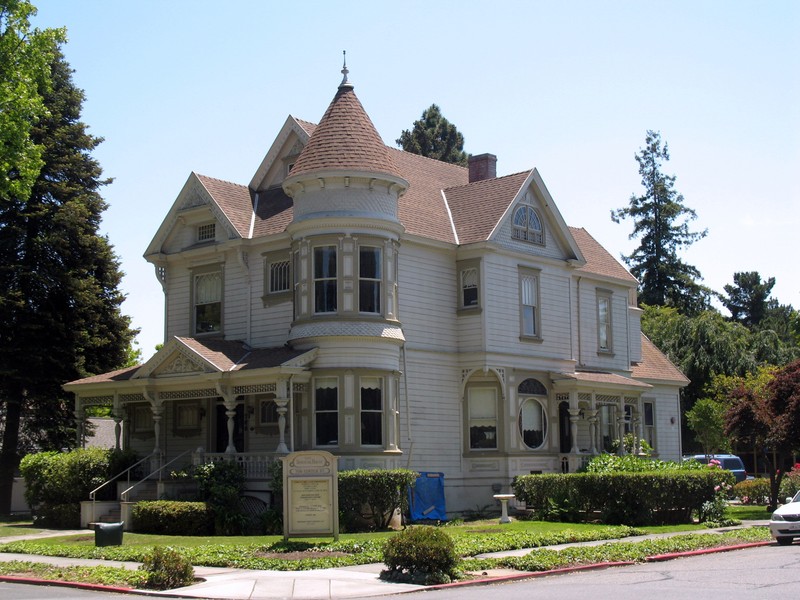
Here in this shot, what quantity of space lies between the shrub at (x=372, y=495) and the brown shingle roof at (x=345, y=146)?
337 inches

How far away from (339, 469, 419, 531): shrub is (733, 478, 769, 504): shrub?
50.5 ft

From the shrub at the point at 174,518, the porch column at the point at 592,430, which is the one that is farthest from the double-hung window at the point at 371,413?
the porch column at the point at 592,430

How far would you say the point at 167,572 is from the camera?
17.3 m

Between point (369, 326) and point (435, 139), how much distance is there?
45042mm

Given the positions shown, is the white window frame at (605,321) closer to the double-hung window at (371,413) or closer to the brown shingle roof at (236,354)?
the double-hung window at (371,413)

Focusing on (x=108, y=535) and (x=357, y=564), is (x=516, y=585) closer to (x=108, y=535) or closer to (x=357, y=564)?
(x=357, y=564)

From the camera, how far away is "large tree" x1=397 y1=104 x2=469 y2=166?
72.0 m

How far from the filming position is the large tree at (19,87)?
28.3 metres

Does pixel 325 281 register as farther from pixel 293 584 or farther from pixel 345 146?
pixel 293 584

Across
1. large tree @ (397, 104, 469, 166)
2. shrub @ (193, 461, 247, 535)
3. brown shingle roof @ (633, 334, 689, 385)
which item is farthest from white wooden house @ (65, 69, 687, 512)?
large tree @ (397, 104, 469, 166)

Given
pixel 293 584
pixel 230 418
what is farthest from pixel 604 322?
pixel 293 584

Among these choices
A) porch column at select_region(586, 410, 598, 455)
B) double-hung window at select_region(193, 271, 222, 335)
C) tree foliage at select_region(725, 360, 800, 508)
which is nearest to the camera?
tree foliage at select_region(725, 360, 800, 508)

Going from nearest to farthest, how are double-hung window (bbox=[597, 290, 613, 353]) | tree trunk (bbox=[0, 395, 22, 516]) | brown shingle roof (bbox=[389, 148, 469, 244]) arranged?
brown shingle roof (bbox=[389, 148, 469, 244]), tree trunk (bbox=[0, 395, 22, 516]), double-hung window (bbox=[597, 290, 613, 353])

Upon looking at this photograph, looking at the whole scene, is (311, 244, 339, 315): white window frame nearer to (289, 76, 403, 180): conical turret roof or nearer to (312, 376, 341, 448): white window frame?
(312, 376, 341, 448): white window frame
